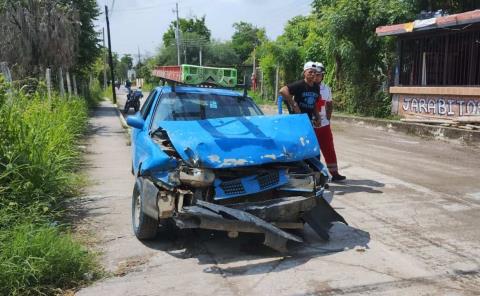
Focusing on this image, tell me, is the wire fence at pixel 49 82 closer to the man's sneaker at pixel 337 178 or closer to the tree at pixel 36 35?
the tree at pixel 36 35

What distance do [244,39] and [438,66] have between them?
6921 cm

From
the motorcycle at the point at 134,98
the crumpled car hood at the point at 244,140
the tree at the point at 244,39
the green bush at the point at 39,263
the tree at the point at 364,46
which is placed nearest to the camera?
the green bush at the point at 39,263

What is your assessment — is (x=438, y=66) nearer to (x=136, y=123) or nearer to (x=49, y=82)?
(x=49, y=82)

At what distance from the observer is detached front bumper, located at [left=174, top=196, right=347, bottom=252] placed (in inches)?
179

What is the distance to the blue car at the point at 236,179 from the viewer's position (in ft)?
15.3

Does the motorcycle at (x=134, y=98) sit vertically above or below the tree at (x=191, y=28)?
below

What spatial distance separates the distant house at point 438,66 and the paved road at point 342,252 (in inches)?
272

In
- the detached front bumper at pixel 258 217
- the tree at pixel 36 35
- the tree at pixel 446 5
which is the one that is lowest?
the detached front bumper at pixel 258 217

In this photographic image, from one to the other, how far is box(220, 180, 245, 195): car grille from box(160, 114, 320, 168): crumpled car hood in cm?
21

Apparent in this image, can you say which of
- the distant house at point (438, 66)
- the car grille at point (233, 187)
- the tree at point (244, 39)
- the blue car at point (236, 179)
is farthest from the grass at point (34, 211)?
the tree at point (244, 39)

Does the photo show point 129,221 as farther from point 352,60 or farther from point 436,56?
point 352,60

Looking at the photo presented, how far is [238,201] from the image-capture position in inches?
192

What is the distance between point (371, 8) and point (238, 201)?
49.0 ft

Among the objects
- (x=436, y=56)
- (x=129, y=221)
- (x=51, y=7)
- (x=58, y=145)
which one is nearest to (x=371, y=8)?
(x=436, y=56)
